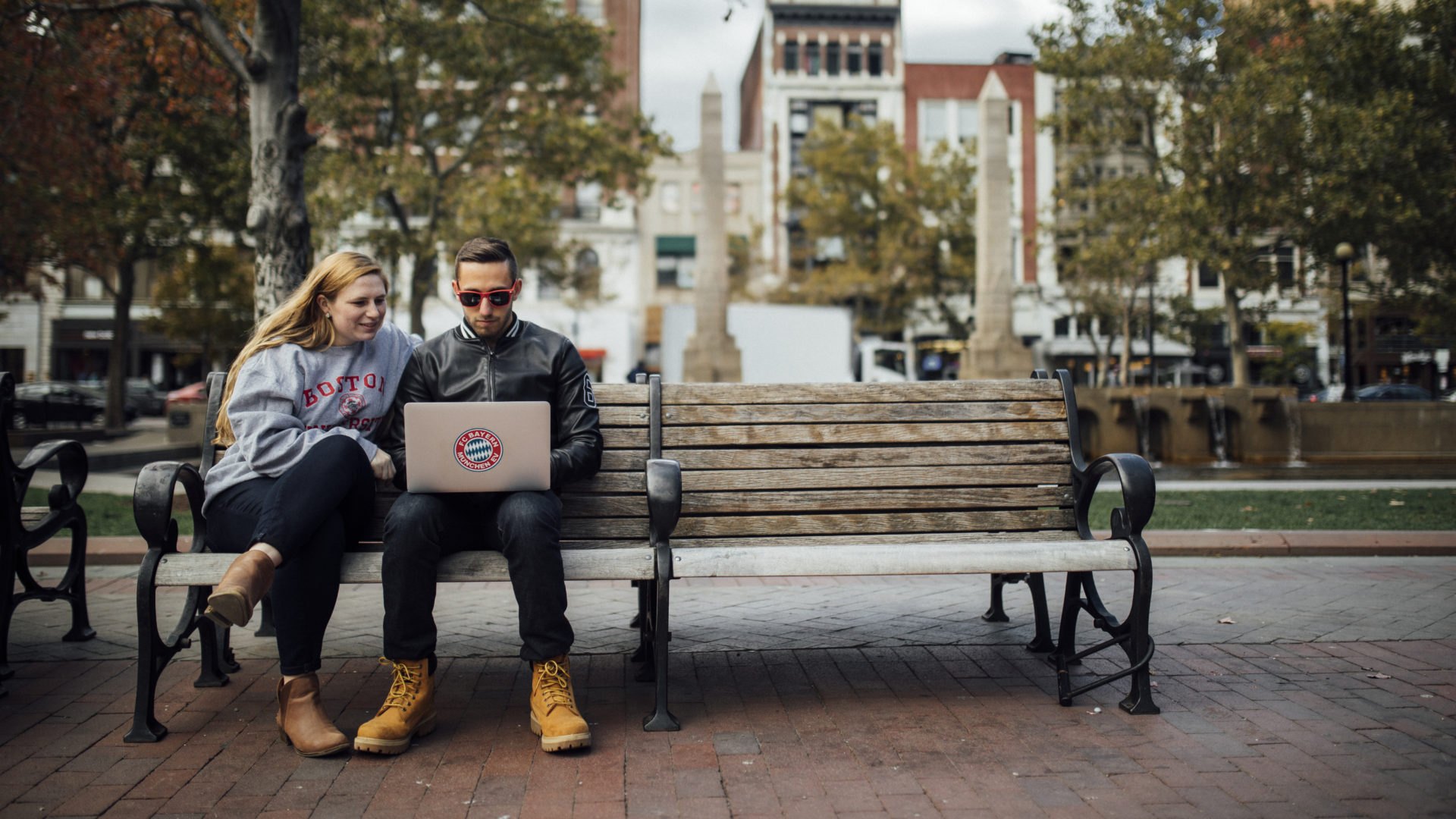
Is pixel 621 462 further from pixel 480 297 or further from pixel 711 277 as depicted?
pixel 711 277

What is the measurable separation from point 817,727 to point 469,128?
22.7m

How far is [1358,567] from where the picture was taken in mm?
6664

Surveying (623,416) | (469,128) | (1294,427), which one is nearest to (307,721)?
(623,416)

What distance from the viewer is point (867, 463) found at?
4.09 m

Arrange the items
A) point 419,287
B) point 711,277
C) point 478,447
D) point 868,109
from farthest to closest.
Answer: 1. point 868,109
2. point 419,287
3. point 711,277
4. point 478,447

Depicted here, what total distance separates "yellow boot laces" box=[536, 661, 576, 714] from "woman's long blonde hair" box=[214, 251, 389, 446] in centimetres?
137

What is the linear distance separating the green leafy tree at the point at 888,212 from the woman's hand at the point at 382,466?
3348 cm

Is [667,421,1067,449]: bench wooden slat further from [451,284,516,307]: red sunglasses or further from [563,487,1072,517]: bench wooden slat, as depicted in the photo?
[451,284,516,307]: red sunglasses

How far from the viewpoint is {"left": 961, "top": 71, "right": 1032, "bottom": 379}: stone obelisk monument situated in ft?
72.5

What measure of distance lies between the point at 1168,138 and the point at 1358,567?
65.1ft

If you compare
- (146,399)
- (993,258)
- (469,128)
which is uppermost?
(469,128)

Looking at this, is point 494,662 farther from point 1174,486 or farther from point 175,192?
point 175,192

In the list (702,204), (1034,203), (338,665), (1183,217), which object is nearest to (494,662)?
(338,665)

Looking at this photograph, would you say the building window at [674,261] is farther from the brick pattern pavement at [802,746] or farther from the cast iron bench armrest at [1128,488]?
the cast iron bench armrest at [1128,488]
